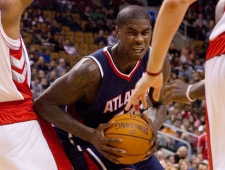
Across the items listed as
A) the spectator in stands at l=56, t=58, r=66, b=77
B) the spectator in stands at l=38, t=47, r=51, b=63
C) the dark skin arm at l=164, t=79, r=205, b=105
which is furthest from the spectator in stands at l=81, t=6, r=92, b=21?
the dark skin arm at l=164, t=79, r=205, b=105

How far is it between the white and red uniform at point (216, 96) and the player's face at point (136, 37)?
0.98 metres

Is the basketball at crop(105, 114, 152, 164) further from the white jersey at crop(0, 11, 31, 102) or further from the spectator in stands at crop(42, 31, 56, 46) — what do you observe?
the spectator in stands at crop(42, 31, 56, 46)

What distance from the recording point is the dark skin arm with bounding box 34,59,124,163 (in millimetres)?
3607

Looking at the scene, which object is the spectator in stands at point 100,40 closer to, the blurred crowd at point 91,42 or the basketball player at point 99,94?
the blurred crowd at point 91,42

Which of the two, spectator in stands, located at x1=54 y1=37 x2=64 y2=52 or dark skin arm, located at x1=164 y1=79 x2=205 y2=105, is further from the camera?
spectator in stands, located at x1=54 y1=37 x2=64 y2=52

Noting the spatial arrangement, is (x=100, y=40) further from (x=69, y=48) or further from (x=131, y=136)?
(x=131, y=136)

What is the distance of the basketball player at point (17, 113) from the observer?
134 inches

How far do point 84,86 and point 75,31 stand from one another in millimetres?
14031

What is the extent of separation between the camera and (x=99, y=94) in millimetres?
3744

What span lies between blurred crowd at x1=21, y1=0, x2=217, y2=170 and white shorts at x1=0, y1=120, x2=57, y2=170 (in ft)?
22.8

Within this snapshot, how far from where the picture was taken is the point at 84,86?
3.64 meters

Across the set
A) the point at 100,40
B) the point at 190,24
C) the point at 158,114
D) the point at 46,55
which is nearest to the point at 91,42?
the point at 100,40

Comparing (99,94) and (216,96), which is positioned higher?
(216,96)

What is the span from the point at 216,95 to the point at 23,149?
138 centimetres
